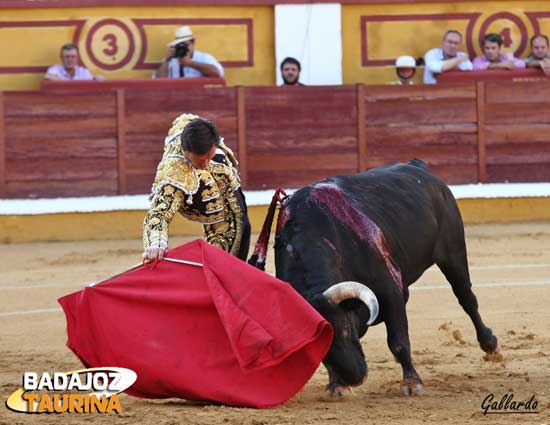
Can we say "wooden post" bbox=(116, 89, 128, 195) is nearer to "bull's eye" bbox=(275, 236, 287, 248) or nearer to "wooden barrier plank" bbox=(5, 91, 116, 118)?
"wooden barrier plank" bbox=(5, 91, 116, 118)

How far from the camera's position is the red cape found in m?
3.87

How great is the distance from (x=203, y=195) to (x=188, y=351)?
2.20 feet

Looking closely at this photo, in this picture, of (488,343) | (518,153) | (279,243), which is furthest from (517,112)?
(279,243)

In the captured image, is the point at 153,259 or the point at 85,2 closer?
the point at 153,259

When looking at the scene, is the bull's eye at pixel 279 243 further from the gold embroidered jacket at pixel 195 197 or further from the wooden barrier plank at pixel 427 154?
the wooden barrier plank at pixel 427 154

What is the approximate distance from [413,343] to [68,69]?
4685 millimetres

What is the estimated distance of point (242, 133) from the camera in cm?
922

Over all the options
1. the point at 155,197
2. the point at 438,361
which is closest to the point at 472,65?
the point at 438,361

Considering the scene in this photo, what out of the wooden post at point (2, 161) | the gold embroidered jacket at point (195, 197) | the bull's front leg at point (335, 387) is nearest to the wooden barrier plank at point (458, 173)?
the wooden post at point (2, 161)

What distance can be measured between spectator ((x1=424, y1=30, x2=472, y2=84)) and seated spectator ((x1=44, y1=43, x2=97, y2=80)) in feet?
8.00

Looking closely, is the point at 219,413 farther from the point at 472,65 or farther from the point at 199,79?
the point at 472,65

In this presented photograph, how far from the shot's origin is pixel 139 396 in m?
4.07

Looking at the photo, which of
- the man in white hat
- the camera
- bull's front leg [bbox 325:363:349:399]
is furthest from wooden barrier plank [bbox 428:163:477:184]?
bull's front leg [bbox 325:363:349:399]

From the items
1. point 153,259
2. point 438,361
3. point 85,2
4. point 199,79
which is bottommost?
point 438,361
